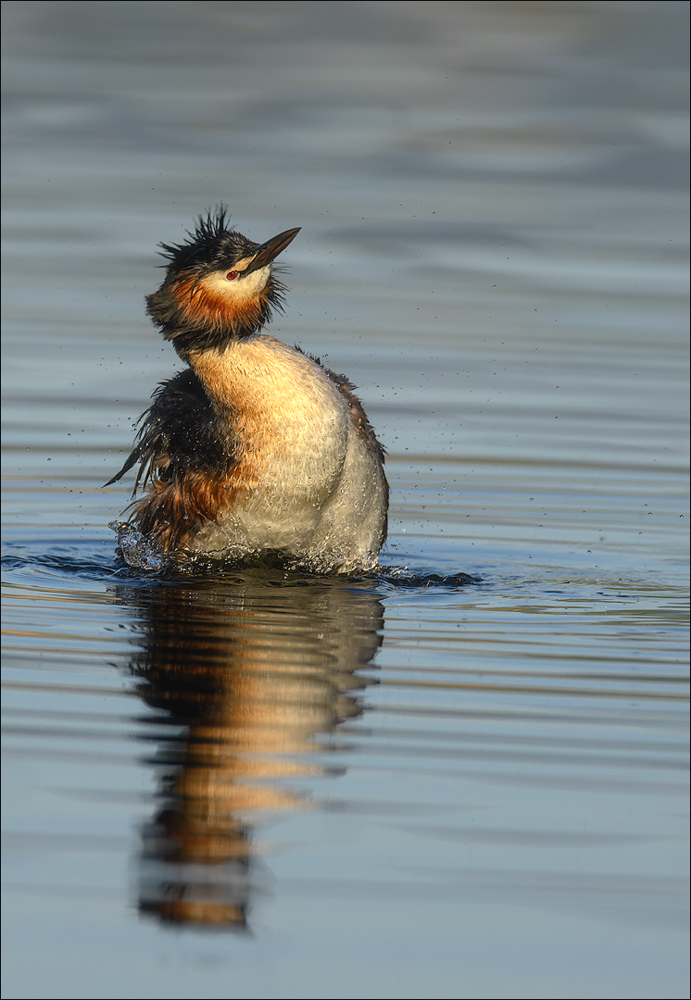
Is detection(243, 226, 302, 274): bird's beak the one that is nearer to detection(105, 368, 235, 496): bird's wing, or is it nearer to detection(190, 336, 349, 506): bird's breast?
detection(190, 336, 349, 506): bird's breast

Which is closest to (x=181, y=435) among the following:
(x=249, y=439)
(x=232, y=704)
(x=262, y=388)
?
(x=249, y=439)

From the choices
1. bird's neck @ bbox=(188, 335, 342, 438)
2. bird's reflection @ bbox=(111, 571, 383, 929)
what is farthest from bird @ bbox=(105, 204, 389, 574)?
bird's reflection @ bbox=(111, 571, 383, 929)

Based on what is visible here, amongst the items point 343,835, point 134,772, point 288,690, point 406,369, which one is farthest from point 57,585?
point 406,369

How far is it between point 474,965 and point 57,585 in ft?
15.8

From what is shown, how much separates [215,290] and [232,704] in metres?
2.98

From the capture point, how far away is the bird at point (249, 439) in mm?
8922

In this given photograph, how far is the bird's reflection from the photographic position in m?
5.05

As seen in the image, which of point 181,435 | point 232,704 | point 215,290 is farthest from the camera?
point 181,435

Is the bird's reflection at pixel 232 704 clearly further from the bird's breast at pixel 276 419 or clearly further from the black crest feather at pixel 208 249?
the black crest feather at pixel 208 249

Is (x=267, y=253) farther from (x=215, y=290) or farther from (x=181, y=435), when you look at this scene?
(x=181, y=435)

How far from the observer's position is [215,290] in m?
8.88

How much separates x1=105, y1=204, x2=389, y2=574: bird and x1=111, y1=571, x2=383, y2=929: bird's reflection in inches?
10.7

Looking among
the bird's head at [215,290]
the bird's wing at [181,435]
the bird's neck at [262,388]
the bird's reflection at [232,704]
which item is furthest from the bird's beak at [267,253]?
A: the bird's reflection at [232,704]

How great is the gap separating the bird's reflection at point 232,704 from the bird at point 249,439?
0.89 ft
